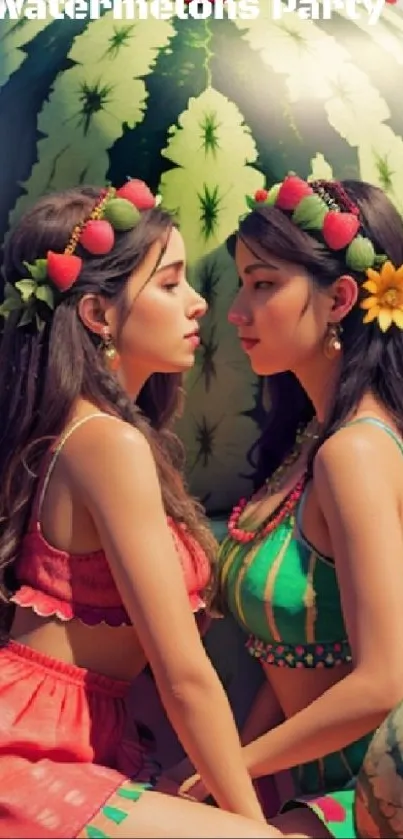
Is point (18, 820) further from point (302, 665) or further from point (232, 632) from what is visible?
point (232, 632)

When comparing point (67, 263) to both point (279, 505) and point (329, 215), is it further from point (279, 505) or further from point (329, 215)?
point (279, 505)

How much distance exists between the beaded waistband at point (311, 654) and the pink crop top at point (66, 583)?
43 cm

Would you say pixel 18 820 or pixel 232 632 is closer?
pixel 18 820

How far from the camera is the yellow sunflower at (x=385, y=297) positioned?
3.55 m

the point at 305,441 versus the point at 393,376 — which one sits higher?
the point at 393,376

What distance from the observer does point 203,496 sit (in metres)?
4.29

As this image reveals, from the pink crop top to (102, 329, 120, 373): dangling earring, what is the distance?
243mm

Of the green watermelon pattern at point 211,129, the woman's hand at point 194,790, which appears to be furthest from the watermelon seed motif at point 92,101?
the woman's hand at point 194,790

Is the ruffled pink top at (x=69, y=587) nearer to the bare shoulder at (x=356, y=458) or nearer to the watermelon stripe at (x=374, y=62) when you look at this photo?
the bare shoulder at (x=356, y=458)

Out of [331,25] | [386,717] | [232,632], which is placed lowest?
[232,632]

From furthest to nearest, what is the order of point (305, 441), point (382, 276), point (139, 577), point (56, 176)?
point (56, 176), point (305, 441), point (382, 276), point (139, 577)

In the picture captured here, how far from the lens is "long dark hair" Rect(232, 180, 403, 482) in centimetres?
351

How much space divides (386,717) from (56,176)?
2.05 m

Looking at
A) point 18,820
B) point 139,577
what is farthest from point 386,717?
point 18,820
